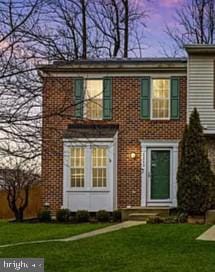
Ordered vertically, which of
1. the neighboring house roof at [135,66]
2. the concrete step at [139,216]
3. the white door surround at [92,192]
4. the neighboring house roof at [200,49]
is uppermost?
the neighboring house roof at [200,49]

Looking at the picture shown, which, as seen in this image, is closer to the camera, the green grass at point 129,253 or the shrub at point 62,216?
the green grass at point 129,253

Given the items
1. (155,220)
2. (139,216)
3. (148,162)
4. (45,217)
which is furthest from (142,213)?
(45,217)

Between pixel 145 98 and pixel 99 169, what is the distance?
2.81 m

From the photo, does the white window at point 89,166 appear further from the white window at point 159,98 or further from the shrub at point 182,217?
the shrub at point 182,217

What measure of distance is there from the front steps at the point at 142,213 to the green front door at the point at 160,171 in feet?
3.67

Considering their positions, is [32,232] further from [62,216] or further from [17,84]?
[17,84]

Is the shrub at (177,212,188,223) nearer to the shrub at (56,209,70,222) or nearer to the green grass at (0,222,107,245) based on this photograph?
the green grass at (0,222,107,245)

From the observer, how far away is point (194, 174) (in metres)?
19.3

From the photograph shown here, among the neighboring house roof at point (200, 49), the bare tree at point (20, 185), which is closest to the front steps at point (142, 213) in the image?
the bare tree at point (20, 185)

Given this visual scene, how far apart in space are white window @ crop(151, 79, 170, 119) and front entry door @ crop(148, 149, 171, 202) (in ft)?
4.03

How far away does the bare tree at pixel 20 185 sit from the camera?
23.9 metres

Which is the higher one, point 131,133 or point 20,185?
point 131,133

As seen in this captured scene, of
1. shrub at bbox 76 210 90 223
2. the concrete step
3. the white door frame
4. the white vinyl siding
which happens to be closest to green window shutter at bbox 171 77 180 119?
the white vinyl siding

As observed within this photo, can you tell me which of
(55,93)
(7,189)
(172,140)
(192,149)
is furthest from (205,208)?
(7,189)
